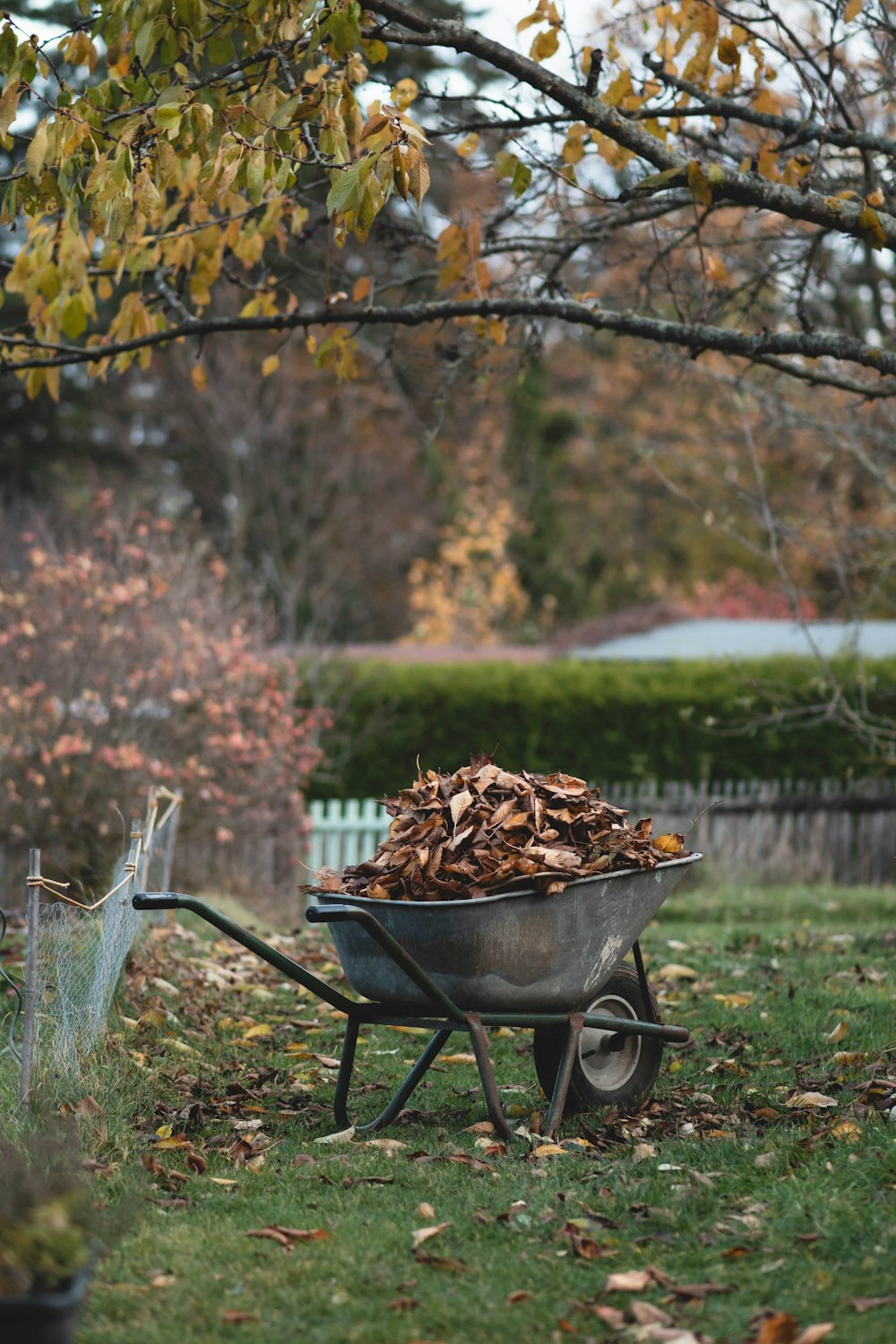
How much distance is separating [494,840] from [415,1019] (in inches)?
23.0

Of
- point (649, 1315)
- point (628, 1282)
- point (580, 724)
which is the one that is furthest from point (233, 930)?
point (580, 724)

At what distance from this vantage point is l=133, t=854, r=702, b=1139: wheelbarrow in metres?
4.01

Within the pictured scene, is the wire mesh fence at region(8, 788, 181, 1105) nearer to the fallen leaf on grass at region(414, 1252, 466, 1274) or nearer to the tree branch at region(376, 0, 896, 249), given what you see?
the fallen leaf on grass at region(414, 1252, 466, 1274)

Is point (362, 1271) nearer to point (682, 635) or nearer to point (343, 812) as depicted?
point (343, 812)

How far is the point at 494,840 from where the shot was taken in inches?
165

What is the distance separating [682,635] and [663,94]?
1402cm

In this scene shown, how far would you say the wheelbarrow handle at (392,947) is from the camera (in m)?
3.76

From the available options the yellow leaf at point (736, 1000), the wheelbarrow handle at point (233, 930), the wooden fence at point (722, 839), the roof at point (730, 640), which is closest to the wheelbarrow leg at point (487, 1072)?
the wheelbarrow handle at point (233, 930)

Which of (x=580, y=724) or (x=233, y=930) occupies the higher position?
(x=580, y=724)

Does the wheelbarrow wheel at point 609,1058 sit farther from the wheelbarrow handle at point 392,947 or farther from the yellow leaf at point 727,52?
the yellow leaf at point 727,52

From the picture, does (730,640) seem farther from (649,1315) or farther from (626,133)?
(649,1315)

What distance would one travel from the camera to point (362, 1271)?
10.0 feet

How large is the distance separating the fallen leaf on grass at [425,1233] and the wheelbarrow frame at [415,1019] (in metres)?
0.68

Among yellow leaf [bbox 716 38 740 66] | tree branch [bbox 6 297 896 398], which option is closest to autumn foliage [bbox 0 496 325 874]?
tree branch [bbox 6 297 896 398]
